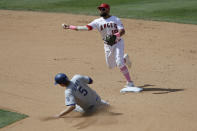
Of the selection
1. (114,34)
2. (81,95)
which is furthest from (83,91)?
(114,34)

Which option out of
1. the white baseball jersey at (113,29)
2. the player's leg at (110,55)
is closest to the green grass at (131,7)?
the player's leg at (110,55)

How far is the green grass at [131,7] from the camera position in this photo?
18.7m

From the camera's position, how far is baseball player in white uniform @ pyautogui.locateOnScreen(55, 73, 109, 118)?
7574mm

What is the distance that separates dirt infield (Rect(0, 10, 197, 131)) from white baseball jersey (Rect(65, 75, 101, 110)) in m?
0.29

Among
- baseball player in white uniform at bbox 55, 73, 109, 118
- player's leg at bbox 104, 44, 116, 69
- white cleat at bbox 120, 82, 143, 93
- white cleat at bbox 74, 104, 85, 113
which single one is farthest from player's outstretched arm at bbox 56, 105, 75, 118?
player's leg at bbox 104, 44, 116, 69

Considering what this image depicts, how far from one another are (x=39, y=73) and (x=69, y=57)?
1900mm

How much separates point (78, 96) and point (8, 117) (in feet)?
4.76

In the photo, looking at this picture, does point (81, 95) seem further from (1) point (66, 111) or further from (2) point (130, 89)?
(2) point (130, 89)

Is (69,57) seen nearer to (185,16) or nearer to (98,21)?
(98,21)

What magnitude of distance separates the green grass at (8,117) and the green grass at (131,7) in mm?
10892

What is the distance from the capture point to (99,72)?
37.2 feet

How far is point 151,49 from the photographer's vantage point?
45.2 feet

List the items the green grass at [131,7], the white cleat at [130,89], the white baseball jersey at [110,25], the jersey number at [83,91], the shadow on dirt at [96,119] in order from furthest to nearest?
1. the green grass at [131,7]
2. the white baseball jersey at [110,25]
3. the white cleat at [130,89]
4. the jersey number at [83,91]
5. the shadow on dirt at [96,119]

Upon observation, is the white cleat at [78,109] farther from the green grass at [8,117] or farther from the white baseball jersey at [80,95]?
the green grass at [8,117]
